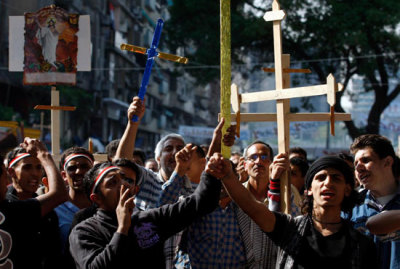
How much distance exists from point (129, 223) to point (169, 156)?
1998mm

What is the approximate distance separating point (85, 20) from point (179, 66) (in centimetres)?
1813

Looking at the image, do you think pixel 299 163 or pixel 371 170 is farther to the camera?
pixel 299 163

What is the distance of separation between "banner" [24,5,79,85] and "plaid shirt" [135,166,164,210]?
169 cm

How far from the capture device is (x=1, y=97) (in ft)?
74.7

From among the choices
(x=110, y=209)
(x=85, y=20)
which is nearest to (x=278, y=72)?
(x=110, y=209)

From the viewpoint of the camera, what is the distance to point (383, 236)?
3076mm

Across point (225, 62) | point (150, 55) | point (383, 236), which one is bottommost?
point (383, 236)

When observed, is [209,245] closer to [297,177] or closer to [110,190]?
[110,190]

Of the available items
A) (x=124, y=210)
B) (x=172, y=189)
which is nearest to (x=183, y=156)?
(x=172, y=189)

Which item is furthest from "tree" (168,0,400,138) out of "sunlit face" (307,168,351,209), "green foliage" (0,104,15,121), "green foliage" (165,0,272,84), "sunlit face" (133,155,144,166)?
"sunlit face" (307,168,351,209)

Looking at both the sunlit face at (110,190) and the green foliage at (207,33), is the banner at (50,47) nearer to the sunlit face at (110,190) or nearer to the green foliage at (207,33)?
the sunlit face at (110,190)

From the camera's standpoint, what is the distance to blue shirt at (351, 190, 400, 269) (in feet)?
10.7

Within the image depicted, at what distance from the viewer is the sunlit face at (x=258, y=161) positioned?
446 centimetres

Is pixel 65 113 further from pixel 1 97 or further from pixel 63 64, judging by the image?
pixel 63 64
